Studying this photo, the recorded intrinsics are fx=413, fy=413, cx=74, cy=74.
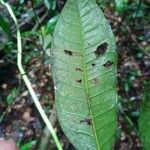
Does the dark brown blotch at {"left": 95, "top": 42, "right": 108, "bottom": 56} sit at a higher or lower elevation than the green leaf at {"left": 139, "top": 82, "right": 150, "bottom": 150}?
higher

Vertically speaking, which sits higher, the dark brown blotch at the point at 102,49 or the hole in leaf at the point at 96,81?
the dark brown blotch at the point at 102,49

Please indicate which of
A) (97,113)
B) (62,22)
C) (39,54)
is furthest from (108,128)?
(39,54)

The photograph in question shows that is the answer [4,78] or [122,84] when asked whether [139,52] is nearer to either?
[122,84]

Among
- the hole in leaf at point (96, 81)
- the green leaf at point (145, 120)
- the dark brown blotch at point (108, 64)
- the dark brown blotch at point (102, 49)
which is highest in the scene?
the dark brown blotch at point (102, 49)

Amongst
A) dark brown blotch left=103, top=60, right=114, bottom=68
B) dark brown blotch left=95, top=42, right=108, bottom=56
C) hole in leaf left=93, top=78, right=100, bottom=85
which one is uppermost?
dark brown blotch left=95, top=42, right=108, bottom=56
